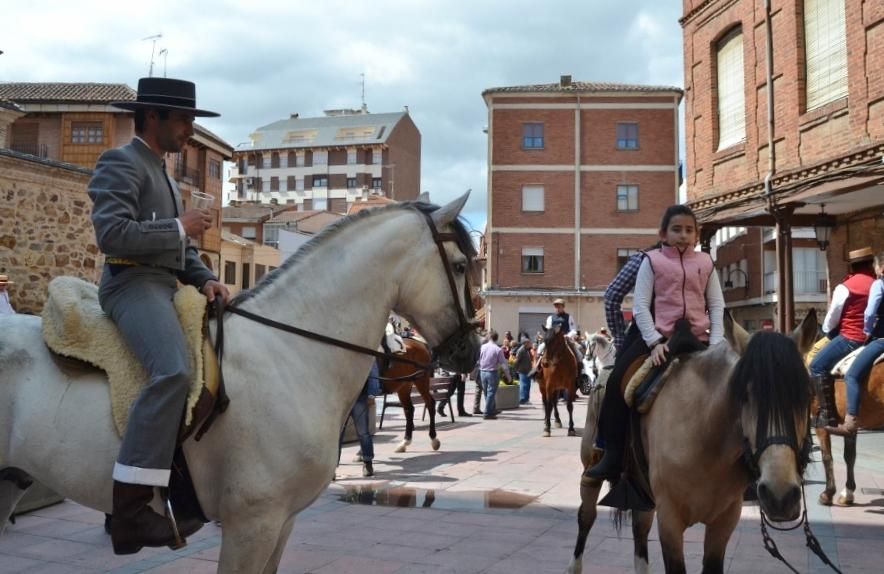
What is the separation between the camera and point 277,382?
2.91 m

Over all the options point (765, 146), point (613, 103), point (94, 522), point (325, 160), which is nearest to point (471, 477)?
point (94, 522)

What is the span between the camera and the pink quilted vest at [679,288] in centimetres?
413

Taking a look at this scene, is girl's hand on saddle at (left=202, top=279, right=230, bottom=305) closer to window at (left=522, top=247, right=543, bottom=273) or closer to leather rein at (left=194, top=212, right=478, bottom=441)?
leather rein at (left=194, top=212, right=478, bottom=441)

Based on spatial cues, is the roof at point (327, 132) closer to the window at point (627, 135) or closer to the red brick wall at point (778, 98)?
the window at point (627, 135)

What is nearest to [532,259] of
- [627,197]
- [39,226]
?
[627,197]

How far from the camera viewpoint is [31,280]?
45.7 ft

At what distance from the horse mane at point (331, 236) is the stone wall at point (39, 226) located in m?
12.2

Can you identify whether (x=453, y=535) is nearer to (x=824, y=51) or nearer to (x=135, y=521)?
(x=135, y=521)

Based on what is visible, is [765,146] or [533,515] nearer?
[533,515]

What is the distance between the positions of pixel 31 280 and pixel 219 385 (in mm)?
13033

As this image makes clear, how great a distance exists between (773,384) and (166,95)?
2823 mm

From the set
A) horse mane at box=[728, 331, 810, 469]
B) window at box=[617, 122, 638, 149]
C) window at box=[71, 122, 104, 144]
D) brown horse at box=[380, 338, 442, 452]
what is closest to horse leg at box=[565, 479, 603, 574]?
horse mane at box=[728, 331, 810, 469]

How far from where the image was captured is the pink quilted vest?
4129mm

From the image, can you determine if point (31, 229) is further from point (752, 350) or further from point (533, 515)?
point (752, 350)
